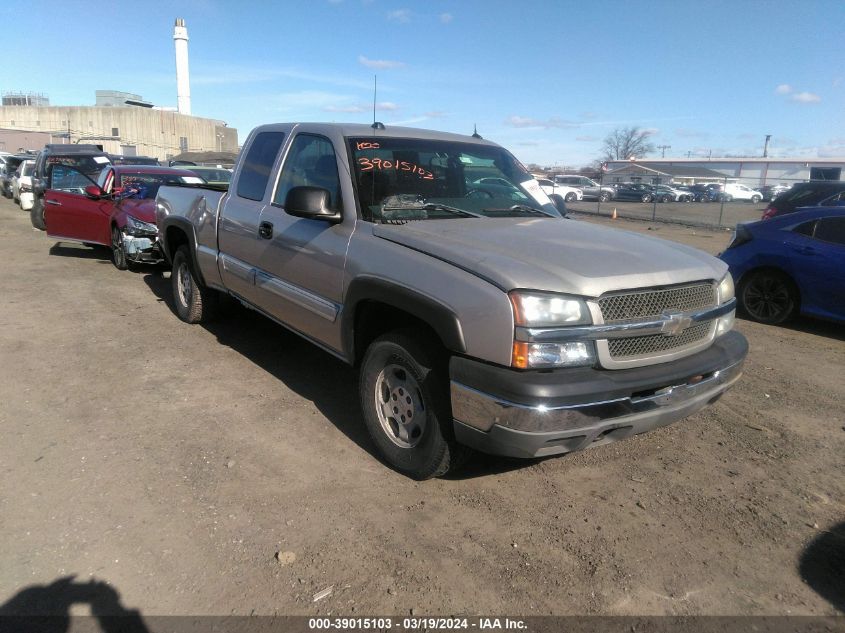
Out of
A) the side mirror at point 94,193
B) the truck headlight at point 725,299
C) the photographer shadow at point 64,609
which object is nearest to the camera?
the photographer shadow at point 64,609

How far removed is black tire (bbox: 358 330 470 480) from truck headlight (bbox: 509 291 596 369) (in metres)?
0.53

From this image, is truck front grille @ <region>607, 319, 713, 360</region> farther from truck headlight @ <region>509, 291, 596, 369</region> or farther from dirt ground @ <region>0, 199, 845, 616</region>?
dirt ground @ <region>0, 199, 845, 616</region>

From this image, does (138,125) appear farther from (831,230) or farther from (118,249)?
(831,230)

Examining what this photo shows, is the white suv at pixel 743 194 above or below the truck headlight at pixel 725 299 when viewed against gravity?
above

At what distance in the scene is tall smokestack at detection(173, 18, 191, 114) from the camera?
7412 centimetres

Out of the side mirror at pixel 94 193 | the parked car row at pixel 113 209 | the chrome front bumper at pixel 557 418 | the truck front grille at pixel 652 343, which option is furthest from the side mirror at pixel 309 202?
the side mirror at pixel 94 193

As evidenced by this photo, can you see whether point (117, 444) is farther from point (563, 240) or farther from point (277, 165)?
point (563, 240)

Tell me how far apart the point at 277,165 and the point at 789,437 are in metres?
4.17

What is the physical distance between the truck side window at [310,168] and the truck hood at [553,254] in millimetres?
703

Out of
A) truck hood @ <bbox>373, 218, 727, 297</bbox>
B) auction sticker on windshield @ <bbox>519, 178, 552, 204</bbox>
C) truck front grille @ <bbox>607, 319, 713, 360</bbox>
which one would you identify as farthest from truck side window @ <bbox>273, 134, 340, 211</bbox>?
truck front grille @ <bbox>607, 319, 713, 360</bbox>

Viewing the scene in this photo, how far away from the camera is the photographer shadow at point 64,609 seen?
2416 mm

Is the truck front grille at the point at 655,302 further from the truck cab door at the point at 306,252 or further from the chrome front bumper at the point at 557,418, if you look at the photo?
the truck cab door at the point at 306,252

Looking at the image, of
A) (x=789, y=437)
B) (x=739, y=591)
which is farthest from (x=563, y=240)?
(x=789, y=437)

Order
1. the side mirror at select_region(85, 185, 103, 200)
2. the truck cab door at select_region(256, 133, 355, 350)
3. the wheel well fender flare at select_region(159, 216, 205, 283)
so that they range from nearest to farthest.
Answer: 1. the truck cab door at select_region(256, 133, 355, 350)
2. the wheel well fender flare at select_region(159, 216, 205, 283)
3. the side mirror at select_region(85, 185, 103, 200)
